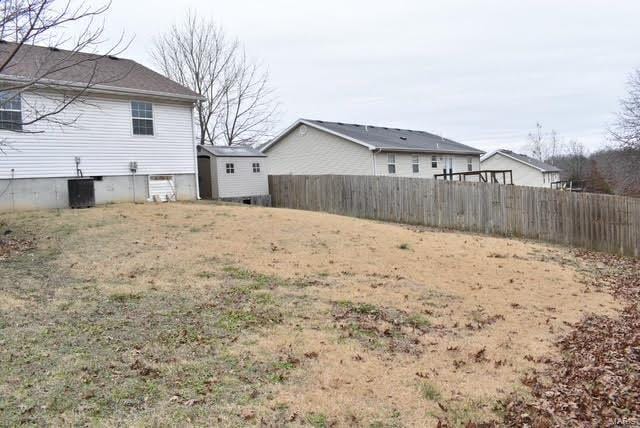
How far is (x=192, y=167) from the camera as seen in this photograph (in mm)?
19172

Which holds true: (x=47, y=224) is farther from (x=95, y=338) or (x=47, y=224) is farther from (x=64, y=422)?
(x=64, y=422)

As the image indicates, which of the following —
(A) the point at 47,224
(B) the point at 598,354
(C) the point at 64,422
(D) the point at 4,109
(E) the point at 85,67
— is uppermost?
(E) the point at 85,67

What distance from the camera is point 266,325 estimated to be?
6289mm

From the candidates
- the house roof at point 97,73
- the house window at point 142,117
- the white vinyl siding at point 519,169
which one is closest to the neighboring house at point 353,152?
the house roof at point 97,73

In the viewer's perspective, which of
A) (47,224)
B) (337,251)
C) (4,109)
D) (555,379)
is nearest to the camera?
(555,379)

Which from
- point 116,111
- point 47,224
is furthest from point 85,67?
point 47,224

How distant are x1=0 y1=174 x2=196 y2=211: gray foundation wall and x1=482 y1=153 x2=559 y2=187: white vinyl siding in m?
35.2

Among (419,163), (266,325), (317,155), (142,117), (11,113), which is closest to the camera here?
(266,325)

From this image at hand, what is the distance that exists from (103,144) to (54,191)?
7.02 feet

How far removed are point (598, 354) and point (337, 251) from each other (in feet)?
18.8

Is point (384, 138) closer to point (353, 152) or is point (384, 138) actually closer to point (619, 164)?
point (353, 152)

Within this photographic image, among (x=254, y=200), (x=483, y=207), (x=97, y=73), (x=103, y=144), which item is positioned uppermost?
(x=97, y=73)

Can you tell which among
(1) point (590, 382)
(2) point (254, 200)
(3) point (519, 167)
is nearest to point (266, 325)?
(1) point (590, 382)

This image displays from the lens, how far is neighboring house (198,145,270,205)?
2127cm
